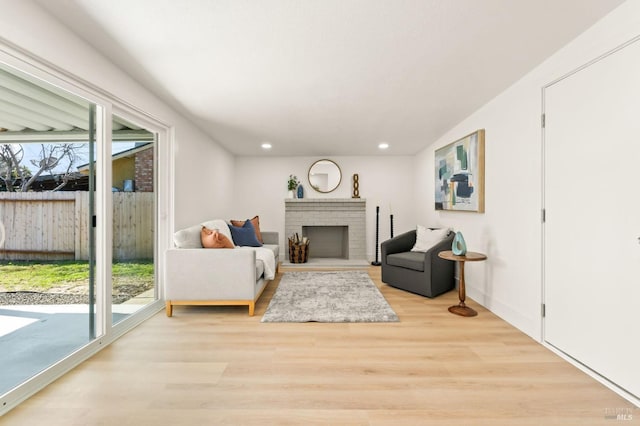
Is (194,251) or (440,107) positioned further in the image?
(440,107)

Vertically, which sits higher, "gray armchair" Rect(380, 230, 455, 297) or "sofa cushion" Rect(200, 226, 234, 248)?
"sofa cushion" Rect(200, 226, 234, 248)

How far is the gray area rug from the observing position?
2811 mm

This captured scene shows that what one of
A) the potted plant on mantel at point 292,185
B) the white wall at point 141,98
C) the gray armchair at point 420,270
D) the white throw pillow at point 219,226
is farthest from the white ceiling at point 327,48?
the potted plant on mantel at point 292,185

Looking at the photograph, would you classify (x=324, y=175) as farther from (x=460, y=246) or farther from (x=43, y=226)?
(x=43, y=226)

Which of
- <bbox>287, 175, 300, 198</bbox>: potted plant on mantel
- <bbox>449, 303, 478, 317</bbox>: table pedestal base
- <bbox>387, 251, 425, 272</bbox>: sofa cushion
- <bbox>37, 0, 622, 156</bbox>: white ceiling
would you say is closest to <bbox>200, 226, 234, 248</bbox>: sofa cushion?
<bbox>37, 0, 622, 156</bbox>: white ceiling

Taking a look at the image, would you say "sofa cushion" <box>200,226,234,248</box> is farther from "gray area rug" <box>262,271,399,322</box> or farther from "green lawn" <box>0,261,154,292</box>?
"gray area rug" <box>262,271,399,322</box>

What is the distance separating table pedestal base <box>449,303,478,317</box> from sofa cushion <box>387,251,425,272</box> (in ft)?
1.96

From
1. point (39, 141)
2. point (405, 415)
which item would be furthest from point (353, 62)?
point (405, 415)

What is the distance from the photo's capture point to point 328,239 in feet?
20.1

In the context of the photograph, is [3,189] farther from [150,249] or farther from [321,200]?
[321,200]

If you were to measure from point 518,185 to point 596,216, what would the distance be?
809 millimetres

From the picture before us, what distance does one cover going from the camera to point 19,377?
166 cm

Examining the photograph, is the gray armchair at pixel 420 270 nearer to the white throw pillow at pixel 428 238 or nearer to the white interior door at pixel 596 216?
the white throw pillow at pixel 428 238

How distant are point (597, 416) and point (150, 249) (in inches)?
147
